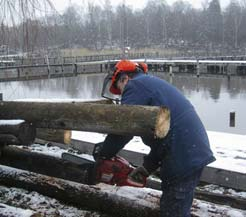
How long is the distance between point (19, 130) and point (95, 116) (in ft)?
3.01

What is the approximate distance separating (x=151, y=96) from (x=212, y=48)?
4287 inches

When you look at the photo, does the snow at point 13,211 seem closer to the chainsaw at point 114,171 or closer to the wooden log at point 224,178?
the chainsaw at point 114,171

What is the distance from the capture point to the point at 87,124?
4168mm

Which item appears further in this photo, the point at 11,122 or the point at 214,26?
the point at 214,26

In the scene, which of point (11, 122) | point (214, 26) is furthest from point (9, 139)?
point (214, 26)

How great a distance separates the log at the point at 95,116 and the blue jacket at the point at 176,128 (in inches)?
3.2

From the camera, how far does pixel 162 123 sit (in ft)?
11.9

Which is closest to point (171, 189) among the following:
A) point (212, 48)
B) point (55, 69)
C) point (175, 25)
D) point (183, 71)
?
point (55, 69)

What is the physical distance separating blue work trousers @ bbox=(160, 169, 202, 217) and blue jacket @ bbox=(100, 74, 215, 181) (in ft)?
0.24

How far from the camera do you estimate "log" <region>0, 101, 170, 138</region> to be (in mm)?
3662

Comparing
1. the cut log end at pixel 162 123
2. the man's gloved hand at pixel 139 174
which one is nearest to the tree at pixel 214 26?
the man's gloved hand at pixel 139 174

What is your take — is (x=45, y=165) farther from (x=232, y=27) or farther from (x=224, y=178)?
(x=232, y=27)

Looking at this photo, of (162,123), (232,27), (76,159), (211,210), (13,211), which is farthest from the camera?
(232,27)

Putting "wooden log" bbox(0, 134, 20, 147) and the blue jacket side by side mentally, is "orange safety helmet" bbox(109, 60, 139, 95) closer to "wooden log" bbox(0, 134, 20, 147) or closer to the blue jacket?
the blue jacket
